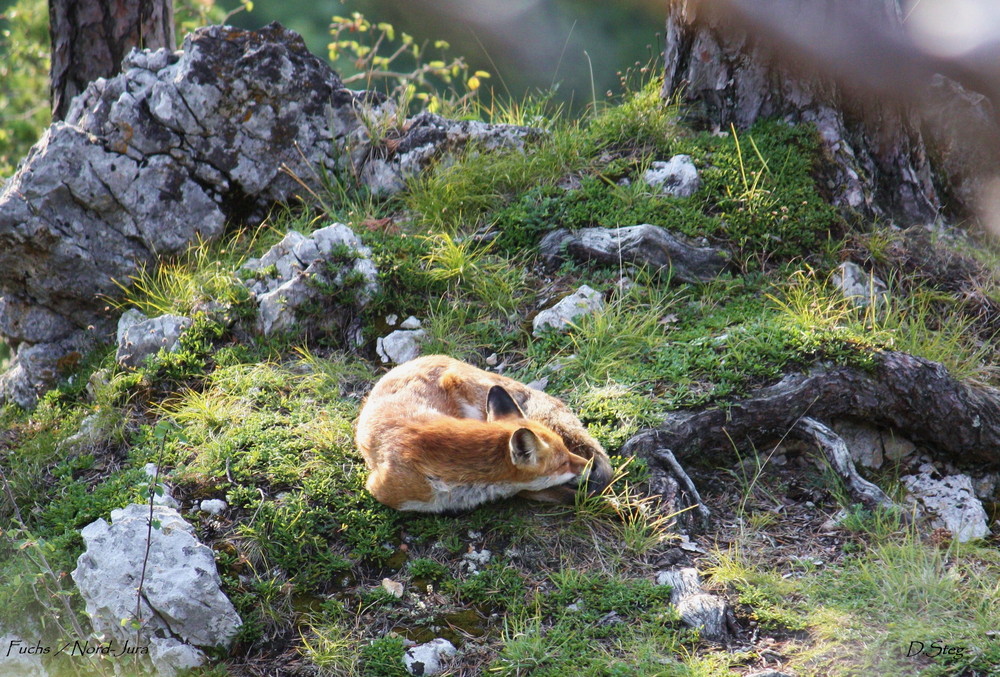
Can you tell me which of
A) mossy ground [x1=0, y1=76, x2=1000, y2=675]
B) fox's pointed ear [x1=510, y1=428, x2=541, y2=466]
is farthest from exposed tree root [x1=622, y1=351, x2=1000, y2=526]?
fox's pointed ear [x1=510, y1=428, x2=541, y2=466]

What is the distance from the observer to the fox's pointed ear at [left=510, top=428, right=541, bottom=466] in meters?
4.23

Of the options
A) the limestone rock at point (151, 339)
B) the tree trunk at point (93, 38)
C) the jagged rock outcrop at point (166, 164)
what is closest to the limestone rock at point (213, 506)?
the limestone rock at point (151, 339)

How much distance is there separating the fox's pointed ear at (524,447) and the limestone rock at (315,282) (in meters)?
2.48

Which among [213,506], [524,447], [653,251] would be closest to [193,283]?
[213,506]

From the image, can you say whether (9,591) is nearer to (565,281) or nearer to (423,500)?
(423,500)

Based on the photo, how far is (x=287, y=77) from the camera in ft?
23.8

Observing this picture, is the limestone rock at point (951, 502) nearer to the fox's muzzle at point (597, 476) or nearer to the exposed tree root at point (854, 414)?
the exposed tree root at point (854, 414)

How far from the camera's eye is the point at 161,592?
162 inches

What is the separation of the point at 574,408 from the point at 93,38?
252 inches

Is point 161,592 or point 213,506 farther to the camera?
point 213,506

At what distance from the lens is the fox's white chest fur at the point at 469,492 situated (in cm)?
451

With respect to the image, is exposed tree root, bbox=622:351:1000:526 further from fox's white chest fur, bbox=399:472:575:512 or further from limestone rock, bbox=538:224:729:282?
limestone rock, bbox=538:224:729:282

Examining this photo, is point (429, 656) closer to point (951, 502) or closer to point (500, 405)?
point (500, 405)

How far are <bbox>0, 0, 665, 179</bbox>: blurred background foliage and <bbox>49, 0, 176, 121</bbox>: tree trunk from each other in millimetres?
1927
